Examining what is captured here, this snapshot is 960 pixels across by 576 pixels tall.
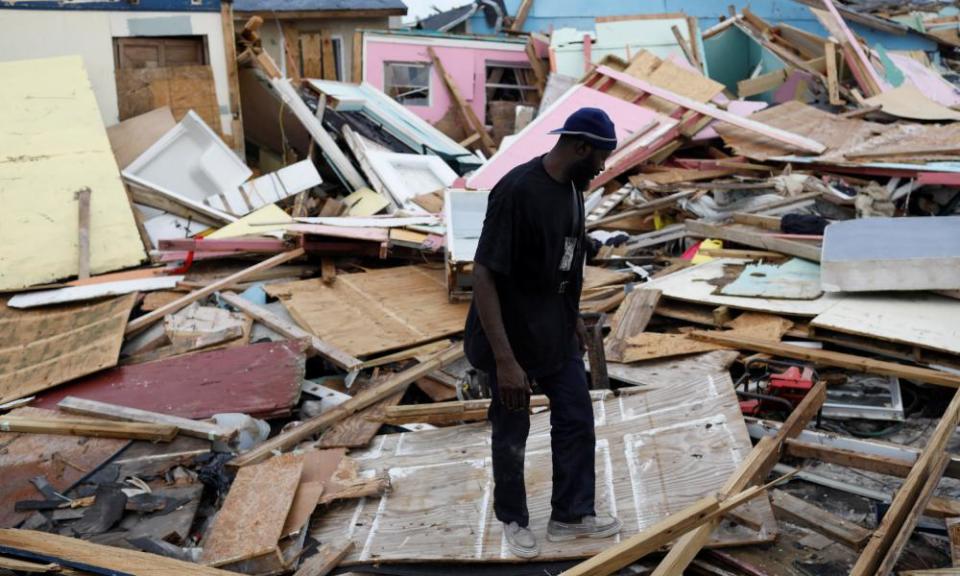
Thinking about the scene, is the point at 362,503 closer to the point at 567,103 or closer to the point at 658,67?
the point at 567,103

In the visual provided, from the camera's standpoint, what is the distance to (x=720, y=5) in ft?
65.2

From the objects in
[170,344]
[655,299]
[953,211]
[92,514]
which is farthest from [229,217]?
[953,211]

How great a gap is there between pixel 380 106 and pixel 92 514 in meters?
9.12

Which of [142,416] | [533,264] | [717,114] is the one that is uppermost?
[533,264]

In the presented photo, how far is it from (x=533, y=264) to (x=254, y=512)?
68.9 inches

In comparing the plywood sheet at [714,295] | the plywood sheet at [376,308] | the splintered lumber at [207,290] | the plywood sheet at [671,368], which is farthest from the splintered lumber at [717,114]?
the splintered lumber at [207,290]

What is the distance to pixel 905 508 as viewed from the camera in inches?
152

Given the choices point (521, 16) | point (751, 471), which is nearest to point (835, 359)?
point (751, 471)

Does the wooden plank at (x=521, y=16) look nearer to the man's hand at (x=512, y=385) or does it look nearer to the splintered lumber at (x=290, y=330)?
the splintered lumber at (x=290, y=330)

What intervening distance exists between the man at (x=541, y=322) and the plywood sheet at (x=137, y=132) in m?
8.43

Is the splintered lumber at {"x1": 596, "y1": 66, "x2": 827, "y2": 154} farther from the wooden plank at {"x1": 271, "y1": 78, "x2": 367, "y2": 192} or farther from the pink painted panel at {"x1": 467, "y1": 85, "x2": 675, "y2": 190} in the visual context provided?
the wooden plank at {"x1": 271, "y1": 78, "x2": 367, "y2": 192}

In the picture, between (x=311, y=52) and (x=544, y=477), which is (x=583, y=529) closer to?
(x=544, y=477)

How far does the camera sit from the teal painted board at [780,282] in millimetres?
6348

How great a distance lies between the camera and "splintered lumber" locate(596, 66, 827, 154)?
392 inches
